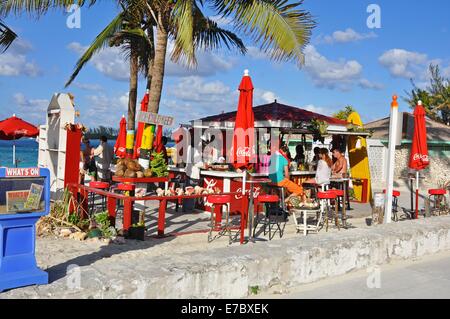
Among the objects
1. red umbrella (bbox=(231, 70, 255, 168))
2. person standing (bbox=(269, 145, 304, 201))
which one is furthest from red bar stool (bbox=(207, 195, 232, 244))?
person standing (bbox=(269, 145, 304, 201))

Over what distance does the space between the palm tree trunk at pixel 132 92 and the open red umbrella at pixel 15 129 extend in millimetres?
3200

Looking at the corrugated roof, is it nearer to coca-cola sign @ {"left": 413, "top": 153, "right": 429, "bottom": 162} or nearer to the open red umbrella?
coca-cola sign @ {"left": 413, "top": 153, "right": 429, "bottom": 162}

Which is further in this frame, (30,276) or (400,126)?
(400,126)

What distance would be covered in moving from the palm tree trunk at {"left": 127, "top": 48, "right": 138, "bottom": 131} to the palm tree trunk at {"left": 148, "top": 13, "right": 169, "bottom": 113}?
5321 millimetres

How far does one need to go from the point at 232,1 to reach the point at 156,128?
3.68m

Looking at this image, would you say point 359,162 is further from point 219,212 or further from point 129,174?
point 129,174

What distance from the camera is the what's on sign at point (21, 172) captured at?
4.01 metres

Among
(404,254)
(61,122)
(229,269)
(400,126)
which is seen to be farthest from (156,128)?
(229,269)

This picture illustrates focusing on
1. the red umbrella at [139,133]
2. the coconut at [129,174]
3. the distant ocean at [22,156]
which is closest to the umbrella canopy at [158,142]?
the red umbrella at [139,133]

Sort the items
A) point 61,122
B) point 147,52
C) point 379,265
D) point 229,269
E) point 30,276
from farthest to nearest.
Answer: point 147,52 → point 61,122 → point 379,265 → point 229,269 → point 30,276

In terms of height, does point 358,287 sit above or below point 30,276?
below

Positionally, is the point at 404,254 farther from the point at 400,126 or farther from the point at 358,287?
the point at 400,126

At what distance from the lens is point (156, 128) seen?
12242 mm

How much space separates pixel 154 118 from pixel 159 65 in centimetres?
194
